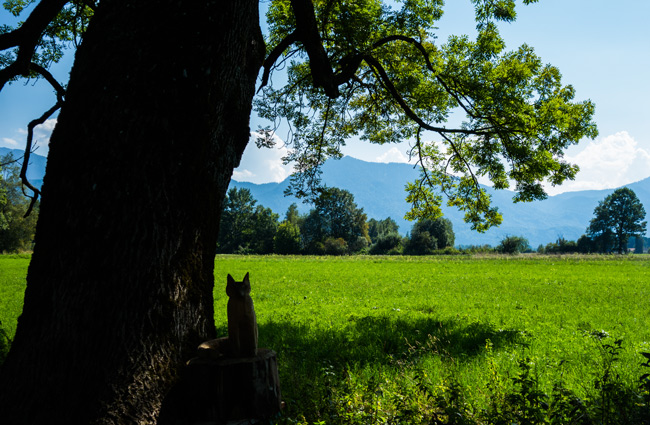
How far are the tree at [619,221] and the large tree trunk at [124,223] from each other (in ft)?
397

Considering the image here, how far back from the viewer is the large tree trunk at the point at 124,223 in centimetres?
277

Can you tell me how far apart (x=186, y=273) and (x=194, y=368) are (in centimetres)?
81

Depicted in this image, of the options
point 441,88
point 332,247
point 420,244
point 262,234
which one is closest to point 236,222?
point 262,234

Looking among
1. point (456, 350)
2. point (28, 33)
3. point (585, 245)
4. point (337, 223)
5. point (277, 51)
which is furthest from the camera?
point (337, 223)

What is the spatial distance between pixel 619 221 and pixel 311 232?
85.3 m

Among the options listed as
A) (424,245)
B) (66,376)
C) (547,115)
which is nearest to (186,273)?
(66,376)

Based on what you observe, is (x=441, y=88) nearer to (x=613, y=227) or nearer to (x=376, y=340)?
(x=376, y=340)

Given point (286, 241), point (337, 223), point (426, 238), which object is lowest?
point (286, 241)

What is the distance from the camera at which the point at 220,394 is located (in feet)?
10.2

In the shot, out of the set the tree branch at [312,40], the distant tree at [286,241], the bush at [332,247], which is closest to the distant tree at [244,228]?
the distant tree at [286,241]

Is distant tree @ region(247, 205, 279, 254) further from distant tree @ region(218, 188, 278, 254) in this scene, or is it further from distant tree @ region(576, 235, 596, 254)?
distant tree @ region(576, 235, 596, 254)

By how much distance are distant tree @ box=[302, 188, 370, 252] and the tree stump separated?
100833mm

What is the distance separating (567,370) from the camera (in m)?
6.08

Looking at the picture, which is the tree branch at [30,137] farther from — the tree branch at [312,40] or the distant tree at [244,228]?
the distant tree at [244,228]
